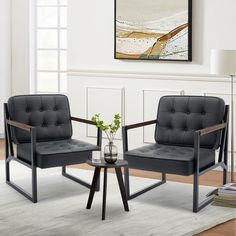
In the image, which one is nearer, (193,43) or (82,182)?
(82,182)

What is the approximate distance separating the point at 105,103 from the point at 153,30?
97 centimetres

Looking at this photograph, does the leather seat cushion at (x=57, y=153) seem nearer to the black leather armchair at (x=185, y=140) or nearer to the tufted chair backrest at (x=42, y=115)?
the tufted chair backrest at (x=42, y=115)

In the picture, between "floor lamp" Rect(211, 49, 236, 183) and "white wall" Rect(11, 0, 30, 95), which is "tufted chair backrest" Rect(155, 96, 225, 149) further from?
"white wall" Rect(11, 0, 30, 95)

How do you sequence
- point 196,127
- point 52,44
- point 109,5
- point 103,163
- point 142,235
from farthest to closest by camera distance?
point 52,44, point 109,5, point 196,127, point 103,163, point 142,235

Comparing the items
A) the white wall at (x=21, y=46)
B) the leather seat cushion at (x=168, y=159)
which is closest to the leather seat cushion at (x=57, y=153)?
the leather seat cushion at (x=168, y=159)

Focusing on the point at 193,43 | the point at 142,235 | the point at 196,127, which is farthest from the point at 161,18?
the point at 142,235

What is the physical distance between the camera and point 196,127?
550 centimetres

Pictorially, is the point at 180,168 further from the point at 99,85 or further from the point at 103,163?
the point at 99,85

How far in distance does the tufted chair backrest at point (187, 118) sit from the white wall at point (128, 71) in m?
0.82

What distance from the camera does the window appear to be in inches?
318

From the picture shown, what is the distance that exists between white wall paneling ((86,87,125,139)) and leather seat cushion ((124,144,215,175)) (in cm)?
159

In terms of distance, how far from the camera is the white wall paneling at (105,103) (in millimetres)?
6934

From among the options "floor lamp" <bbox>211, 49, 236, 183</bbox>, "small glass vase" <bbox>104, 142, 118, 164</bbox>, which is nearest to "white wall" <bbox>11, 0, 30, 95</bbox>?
"floor lamp" <bbox>211, 49, 236, 183</bbox>

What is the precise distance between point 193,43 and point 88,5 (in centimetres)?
134
